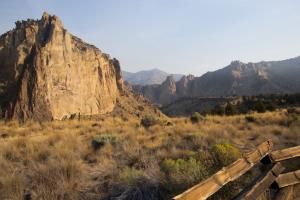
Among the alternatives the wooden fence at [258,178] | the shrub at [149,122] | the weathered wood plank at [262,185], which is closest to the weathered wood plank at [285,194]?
the wooden fence at [258,178]

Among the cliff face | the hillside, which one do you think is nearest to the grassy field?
the hillside

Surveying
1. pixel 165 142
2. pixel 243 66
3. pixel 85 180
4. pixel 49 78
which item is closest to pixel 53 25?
pixel 49 78

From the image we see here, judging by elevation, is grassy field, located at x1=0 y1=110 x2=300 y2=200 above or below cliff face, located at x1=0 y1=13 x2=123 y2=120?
below

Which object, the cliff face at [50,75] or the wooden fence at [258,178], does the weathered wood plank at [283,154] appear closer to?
the wooden fence at [258,178]

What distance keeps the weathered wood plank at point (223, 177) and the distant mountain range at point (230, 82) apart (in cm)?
12383

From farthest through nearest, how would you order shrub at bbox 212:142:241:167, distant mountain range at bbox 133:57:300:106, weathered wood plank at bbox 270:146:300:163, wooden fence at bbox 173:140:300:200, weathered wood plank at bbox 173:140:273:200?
distant mountain range at bbox 133:57:300:106 → shrub at bbox 212:142:241:167 → weathered wood plank at bbox 270:146:300:163 → wooden fence at bbox 173:140:300:200 → weathered wood plank at bbox 173:140:273:200

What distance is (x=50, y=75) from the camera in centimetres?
5119

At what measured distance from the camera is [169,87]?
182500mm

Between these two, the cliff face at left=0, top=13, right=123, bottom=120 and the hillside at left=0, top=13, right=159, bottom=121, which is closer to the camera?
the hillside at left=0, top=13, right=159, bottom=121

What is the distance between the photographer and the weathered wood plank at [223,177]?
344 centimetres

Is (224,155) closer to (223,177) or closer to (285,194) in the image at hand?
(285,194)

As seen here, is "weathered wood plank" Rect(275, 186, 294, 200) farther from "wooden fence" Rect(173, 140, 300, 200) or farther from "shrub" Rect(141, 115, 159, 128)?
"shrub" Rect(141, 115, 159, 128)

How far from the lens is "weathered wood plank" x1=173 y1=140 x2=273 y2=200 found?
11.3 feet

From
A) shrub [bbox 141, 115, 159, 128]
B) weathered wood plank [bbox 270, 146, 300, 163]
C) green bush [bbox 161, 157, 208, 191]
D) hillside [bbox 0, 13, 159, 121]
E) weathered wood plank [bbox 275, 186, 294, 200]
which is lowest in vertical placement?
weathered wood plank [bbox 275, 186, 294, 200]
